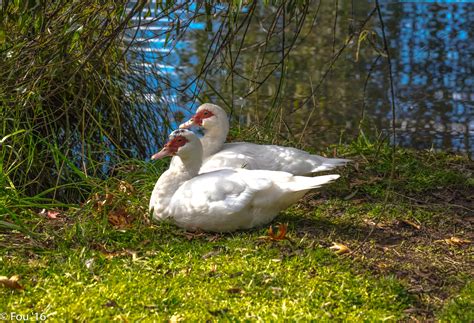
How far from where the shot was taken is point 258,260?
4855 mm

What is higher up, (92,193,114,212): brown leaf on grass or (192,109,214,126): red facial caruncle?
(192,109,214,126): red facial caruncle

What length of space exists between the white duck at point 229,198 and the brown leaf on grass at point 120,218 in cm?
18

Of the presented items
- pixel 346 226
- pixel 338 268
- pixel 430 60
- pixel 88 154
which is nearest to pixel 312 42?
pixel 430 60

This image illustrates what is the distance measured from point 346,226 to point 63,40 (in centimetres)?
220

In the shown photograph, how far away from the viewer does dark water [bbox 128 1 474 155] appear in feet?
28.3

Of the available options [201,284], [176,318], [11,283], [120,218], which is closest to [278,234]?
[201,284]

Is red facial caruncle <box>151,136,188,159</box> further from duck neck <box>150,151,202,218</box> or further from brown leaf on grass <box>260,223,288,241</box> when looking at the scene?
brown leaf on grass <box>260,223,288,241</box>

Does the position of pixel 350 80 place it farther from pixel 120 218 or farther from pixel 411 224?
pixel 120 218

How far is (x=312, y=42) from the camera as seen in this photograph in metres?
12.3

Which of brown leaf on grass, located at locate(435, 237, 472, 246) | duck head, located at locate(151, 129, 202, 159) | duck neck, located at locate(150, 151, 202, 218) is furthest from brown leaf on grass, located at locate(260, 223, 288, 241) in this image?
brown leaf on grass, located at locate(435, 237, 472, 246)

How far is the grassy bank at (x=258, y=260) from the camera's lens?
4.26 meters

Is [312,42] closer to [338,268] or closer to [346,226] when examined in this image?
[346,226]

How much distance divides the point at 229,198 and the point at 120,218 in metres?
0.77

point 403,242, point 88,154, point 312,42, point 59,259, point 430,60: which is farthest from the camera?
point 312,42
